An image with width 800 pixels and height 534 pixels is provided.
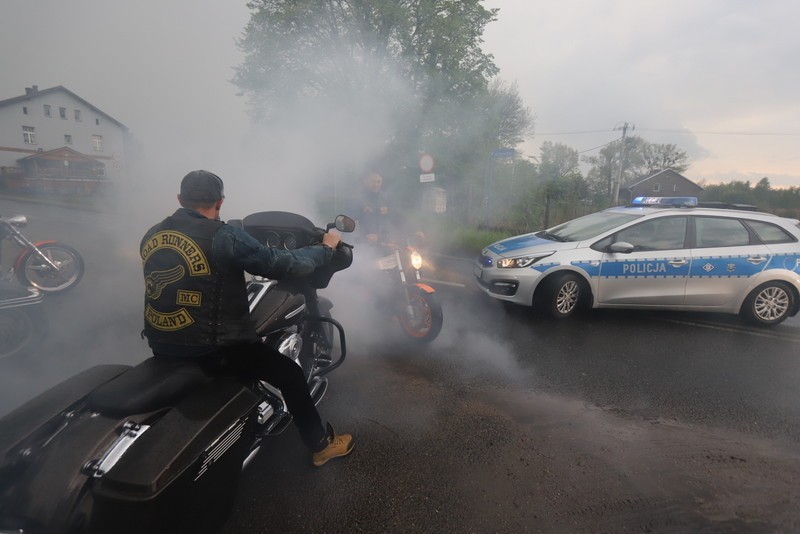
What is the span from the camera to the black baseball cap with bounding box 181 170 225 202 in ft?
5.66

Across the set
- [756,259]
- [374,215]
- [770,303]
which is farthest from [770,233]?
[374,215]

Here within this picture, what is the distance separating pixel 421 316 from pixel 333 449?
5.82ft

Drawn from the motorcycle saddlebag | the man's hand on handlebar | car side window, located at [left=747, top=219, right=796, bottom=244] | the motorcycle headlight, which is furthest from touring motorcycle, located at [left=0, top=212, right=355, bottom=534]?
car side window, located at [left=747, top=219, right=796, bottom=244]

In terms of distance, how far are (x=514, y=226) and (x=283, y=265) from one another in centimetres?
1067

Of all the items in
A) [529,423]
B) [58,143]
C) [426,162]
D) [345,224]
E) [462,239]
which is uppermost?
[58,143]

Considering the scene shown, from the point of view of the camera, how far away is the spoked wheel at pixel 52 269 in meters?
4.45

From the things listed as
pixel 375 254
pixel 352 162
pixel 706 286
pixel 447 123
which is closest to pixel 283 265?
→ pixel 375 254

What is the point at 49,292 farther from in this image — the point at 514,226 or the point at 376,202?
the point at 514,226

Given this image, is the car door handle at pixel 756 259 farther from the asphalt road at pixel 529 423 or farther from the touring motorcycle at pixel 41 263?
the touring motorcycle at pixel 41 263

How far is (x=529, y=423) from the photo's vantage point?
9.10 ft

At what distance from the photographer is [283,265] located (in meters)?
1.79

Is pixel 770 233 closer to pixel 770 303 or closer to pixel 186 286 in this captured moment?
pixel 770 303

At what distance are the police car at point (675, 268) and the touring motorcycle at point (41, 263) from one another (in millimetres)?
5242

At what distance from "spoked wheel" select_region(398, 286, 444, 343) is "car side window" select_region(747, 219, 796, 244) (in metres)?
3.97
